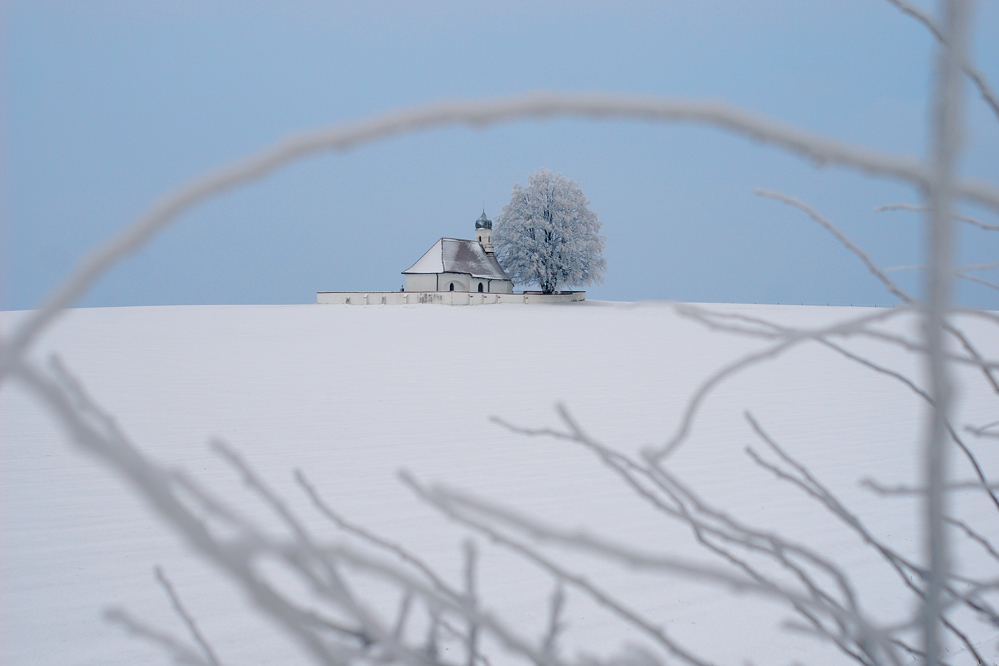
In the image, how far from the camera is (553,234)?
2902cm

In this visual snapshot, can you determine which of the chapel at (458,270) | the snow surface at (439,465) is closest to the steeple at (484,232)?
the chapel at (458,270)

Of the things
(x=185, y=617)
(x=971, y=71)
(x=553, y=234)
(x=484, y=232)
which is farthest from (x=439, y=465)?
(x=484, y=232)

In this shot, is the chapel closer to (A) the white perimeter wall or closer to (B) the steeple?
(B) the steeple

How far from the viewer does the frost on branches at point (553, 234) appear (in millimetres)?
28484

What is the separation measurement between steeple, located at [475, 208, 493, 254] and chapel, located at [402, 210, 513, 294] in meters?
0.06

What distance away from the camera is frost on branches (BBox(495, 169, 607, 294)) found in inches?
1121

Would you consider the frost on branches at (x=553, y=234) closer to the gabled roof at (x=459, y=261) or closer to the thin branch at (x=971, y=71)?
the gabled roof at (x=459, y=261)

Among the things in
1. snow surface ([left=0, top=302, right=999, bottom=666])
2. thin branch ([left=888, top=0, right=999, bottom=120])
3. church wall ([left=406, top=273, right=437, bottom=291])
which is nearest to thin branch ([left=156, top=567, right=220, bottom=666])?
snow surface ([left=0, top=302, right=999, bottom=666])

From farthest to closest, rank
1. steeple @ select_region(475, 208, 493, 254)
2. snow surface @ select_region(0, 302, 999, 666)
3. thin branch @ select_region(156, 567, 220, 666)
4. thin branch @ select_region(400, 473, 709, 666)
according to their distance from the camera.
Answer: steeple @ select_region(475, 208, 493, 254)
snow surface @ select_region(0, 302, 999, 666)
thin branch @ select_region(156, 567, 220, 666)
thin branch @ select_region(400, 473, 709, 666)

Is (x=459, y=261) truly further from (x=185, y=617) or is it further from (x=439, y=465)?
(x=185, y=617)

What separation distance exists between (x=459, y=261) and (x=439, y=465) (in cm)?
2624

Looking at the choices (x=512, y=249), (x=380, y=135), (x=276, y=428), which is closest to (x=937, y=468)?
(x=380, y=135)

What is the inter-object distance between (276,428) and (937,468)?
5304 mm

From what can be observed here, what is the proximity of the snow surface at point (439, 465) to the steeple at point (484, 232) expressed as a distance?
22.2 m
